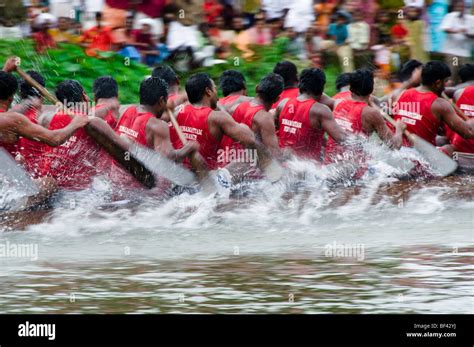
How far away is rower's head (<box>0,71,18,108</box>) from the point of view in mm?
9914

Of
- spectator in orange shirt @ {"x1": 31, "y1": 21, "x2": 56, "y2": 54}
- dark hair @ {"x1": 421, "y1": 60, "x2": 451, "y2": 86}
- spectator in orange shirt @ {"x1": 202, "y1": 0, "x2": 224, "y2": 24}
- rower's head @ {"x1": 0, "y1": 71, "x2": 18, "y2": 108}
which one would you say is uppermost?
rower's head @ {"x1": 0, "y1": 71, "x2": 18, "y2": 108}

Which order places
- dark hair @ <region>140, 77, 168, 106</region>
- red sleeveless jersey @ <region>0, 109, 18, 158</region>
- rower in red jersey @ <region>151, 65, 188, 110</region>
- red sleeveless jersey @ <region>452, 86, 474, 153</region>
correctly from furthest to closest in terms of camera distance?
1. rower in red jersey @ <region>151, 65, 188, 110</region>
2. red sleeveless jersey @ <region>452, 86, 474, 153</region>
3. dark hair @ <region>140, 77, 168, 106</region>
4. red sleeveless jersey @ <region>0, 109, 18, 158</region>

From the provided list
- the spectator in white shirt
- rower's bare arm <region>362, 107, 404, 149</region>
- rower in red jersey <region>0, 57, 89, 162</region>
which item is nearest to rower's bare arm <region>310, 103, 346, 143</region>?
rower's bare arm <region>362, 107, 404, 149</region>

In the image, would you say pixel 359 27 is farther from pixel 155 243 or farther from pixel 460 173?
pixel 155 243

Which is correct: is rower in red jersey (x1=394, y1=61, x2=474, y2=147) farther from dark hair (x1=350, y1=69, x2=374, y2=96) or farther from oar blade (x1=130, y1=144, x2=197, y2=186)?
oar blade (x1=130, y1=144, x2=197, y2=186)

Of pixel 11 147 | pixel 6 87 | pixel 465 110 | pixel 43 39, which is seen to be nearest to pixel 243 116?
pixel 465 110

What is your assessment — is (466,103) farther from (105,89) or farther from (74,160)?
(74,160)

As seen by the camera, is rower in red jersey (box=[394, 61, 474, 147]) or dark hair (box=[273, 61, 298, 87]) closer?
rower in red jersey (box=[394, 61, 474, 147])

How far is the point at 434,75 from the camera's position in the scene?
1152cm

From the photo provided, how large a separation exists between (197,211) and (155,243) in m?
0.64

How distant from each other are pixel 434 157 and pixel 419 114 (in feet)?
1.50

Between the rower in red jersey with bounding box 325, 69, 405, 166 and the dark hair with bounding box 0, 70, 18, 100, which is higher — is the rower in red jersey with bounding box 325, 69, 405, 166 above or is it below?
below

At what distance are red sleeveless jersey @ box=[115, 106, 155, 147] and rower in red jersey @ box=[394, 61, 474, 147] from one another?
2.67m
